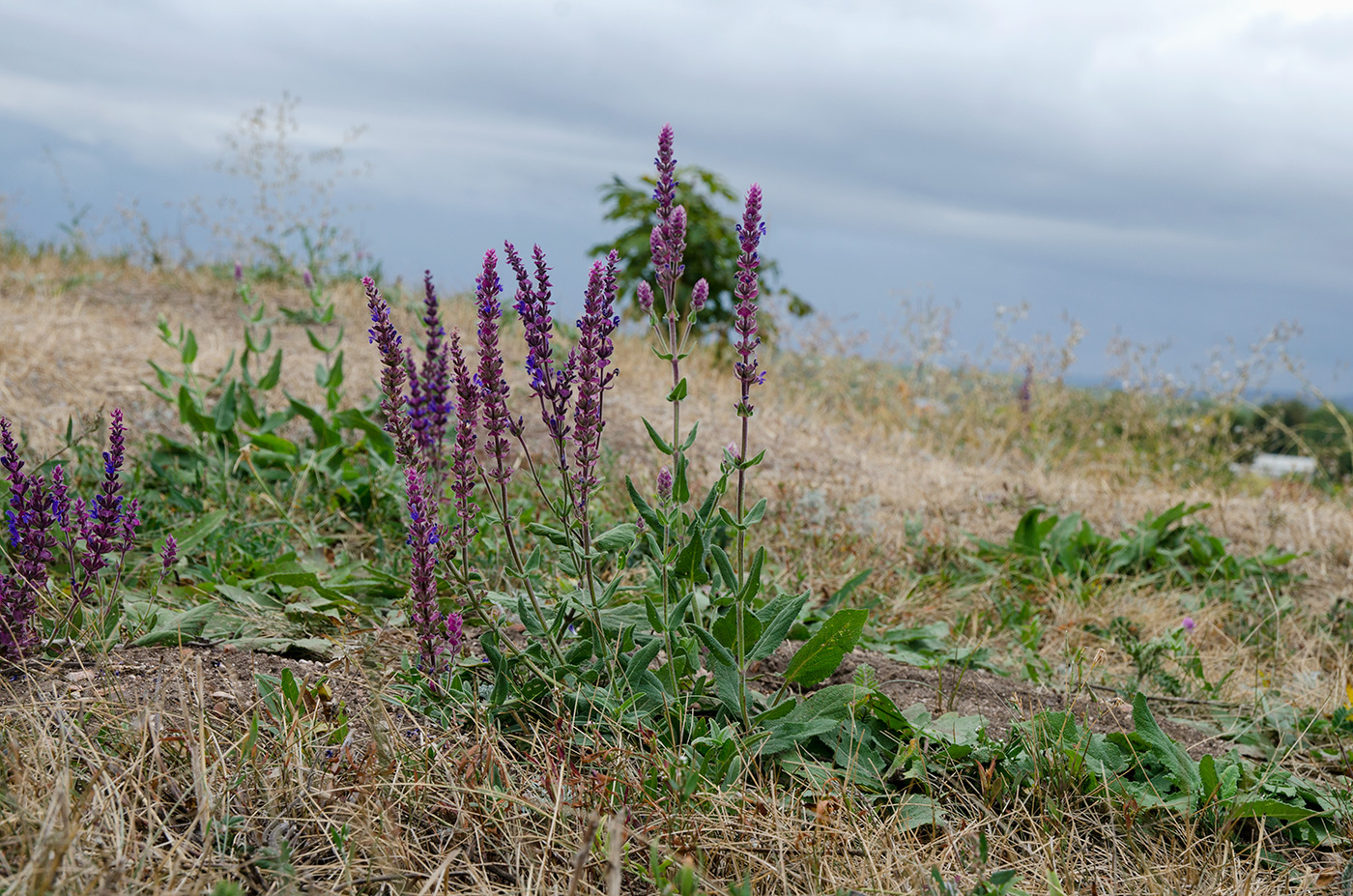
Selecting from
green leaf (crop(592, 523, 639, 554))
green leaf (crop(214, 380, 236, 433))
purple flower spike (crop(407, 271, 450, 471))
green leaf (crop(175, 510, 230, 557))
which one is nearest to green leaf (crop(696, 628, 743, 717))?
green leaf (crop(592, 523, 639, 554))

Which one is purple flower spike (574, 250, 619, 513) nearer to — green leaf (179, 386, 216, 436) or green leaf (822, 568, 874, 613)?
green leaf (822, 568, 874, 613)

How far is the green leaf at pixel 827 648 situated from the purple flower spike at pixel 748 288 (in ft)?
2.03

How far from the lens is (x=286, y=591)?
2.96 meters

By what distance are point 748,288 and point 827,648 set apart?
3.04 feet

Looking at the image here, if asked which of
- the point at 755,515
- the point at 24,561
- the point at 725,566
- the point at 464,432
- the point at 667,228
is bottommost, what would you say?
the point at 24,561

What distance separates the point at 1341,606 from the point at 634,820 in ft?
12.3

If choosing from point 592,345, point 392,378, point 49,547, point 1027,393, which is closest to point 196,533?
point 49,547

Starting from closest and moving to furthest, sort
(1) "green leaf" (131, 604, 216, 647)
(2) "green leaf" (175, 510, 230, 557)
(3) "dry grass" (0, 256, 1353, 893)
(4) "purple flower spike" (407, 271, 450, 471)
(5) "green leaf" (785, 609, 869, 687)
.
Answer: (3) "dry grass" (0, 256, 1353, 893)
(5) "green leaf" (785, 609, 869, 687)
(1) "green leaf" (131, 604, 216, 647)
(4) "purple flower spike" (407, 271, 450, 471)
(2) "green leaf" (175, 510, 230, 557)

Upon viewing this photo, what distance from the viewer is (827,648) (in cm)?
233

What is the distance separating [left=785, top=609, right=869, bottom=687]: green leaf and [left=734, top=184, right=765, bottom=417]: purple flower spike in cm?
62

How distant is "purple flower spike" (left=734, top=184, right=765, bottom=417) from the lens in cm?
193

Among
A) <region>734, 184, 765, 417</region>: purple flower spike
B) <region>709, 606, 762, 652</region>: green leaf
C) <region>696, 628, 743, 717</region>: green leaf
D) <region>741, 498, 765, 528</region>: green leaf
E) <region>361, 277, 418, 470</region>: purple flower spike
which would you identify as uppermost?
<region>734, 184, 765, 417</region>: purple flower spike

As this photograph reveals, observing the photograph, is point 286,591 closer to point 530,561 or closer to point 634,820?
point 530,561

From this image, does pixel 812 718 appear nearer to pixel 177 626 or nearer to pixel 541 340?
pixel 541 340
